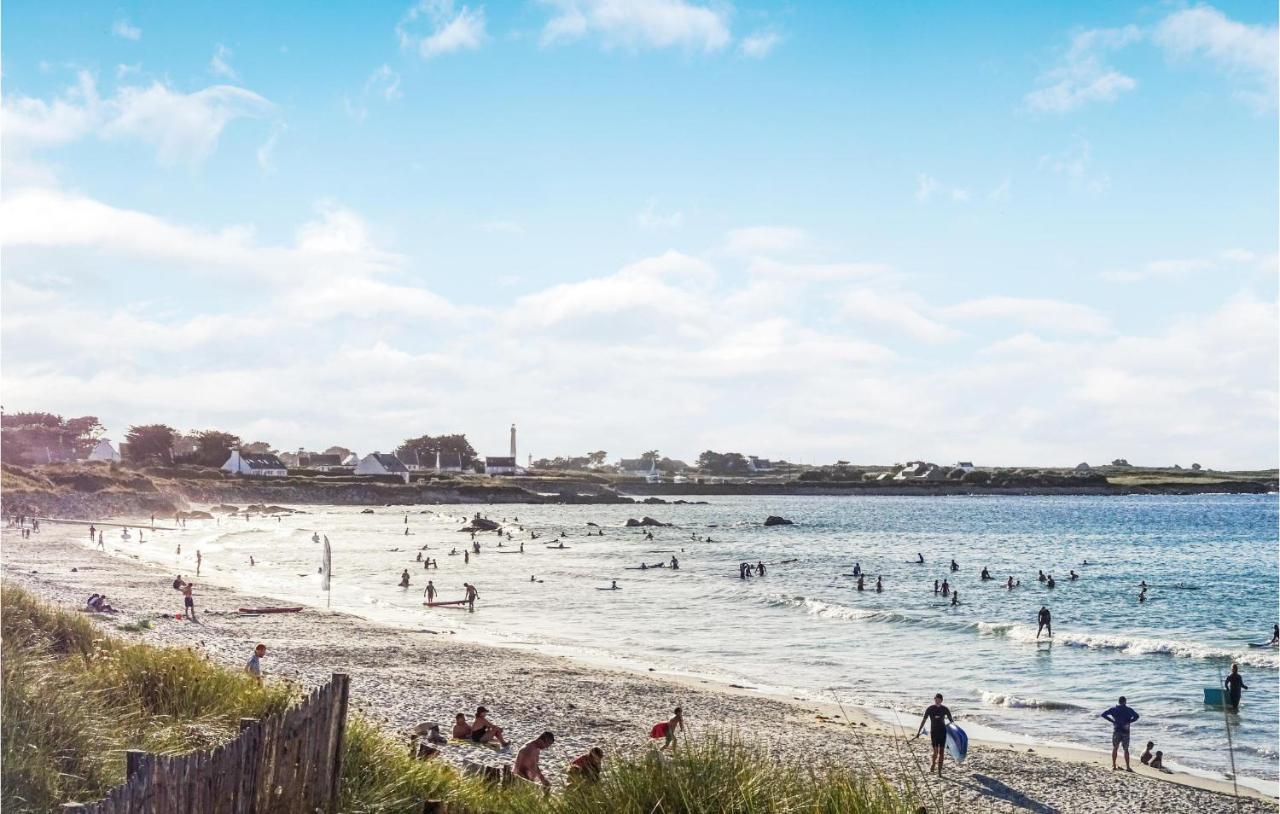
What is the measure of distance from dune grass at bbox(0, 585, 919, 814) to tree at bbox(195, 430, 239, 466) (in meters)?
149

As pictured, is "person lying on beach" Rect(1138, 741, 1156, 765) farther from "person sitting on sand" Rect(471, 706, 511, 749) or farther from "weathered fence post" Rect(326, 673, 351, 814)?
"weathered fence post" Rect(326, 673, 351, 814)

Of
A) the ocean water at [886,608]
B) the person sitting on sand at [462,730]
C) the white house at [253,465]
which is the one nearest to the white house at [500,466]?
the white house at [253,465]

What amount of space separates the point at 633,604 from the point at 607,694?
20991mm

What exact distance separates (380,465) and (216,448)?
2666 centimetres

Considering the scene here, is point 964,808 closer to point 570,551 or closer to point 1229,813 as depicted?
point 1229,813

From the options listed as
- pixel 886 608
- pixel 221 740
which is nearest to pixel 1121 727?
pixel 221 740

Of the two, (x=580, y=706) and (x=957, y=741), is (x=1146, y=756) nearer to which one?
(x=957, y=741)

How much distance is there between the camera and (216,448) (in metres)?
154

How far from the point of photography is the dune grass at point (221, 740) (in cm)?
772

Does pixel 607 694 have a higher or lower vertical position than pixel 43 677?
lower

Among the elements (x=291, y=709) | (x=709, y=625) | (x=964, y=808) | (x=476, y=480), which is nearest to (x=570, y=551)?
(x=709, y=625)

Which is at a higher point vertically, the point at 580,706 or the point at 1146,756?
the point at 580,706

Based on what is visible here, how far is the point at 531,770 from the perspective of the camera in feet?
42.2

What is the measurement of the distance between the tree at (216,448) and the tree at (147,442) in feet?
38.5
